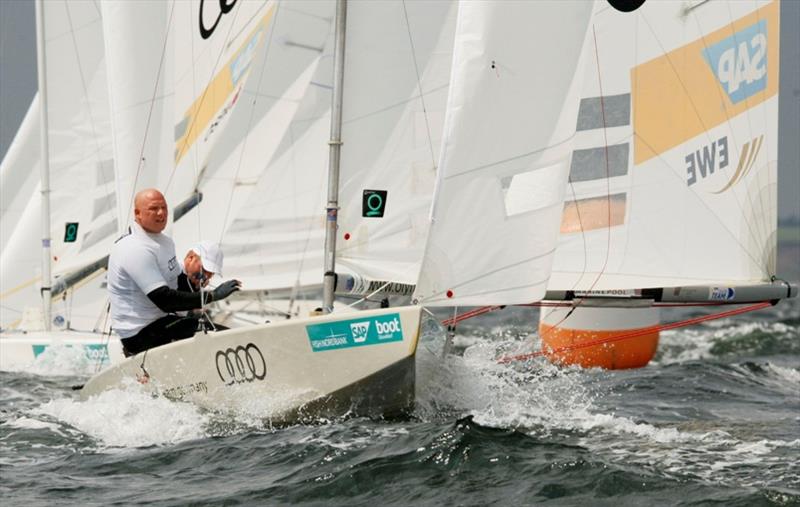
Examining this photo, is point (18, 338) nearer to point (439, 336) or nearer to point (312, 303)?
point (312, 303)

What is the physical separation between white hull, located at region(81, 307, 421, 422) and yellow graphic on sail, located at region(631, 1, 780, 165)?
2.94m

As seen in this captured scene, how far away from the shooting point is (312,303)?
14.1 metres

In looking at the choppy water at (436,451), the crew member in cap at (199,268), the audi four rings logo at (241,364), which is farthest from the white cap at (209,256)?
the choppy water at (436,451)

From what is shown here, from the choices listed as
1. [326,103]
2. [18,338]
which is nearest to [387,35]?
[326,103]

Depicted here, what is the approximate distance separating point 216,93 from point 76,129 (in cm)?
415

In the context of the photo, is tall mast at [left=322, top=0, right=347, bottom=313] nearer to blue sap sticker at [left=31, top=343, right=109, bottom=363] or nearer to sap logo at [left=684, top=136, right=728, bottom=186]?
sap logo at [left=684, top=136, right=728, bottom=186]

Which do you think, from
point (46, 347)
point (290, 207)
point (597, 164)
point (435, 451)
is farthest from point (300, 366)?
point (46, 347)

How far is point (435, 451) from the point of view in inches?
240

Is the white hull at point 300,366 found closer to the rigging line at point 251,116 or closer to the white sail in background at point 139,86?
the white sail in background at point 139,86

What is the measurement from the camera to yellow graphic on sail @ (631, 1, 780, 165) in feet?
28.3

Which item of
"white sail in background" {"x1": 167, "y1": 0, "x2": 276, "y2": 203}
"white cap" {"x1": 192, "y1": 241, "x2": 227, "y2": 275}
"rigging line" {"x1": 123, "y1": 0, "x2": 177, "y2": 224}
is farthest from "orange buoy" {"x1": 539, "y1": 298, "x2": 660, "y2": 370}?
"white cap" {"x1": 192, "y1": 241, "x2": 227, "y2": 275}

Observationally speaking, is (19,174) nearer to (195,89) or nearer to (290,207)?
(290,207)

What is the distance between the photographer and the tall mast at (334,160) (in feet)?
24.3

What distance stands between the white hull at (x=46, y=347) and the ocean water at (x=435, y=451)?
2863 mm
